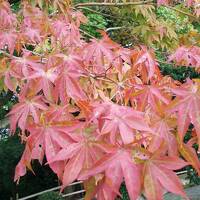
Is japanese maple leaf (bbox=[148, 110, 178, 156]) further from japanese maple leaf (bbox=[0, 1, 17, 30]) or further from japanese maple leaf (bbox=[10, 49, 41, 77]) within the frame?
japanese maple leaf (bbox=[0, 1, 17, 30])

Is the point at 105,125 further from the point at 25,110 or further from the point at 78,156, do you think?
the point at 25,110

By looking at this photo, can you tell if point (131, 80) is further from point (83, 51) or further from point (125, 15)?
point (125, 15)

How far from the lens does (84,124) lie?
141 centimetres

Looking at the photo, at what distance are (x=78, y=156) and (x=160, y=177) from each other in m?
0.27

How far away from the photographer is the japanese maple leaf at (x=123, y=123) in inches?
50.4

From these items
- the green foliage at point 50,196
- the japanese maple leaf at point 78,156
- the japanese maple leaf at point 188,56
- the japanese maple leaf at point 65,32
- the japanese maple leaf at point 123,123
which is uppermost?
the japanese maple leaf at point 123,123

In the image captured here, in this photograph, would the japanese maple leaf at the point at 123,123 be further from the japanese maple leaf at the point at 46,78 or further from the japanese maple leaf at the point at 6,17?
the japanese maple leaf at the point at 6,17

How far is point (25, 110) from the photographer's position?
180cm

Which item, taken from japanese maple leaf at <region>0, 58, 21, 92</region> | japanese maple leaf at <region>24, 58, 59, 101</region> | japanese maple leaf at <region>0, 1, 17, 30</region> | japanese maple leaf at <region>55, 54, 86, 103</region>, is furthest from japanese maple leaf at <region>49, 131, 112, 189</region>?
japanese maple leaf at <region>0, 1, 17, 30</region>

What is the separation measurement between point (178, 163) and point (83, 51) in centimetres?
115

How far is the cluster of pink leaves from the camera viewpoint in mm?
1185

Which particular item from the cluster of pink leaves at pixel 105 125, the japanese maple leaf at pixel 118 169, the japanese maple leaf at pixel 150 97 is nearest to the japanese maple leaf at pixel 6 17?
the cluster of pink leaves at pixel 105 125

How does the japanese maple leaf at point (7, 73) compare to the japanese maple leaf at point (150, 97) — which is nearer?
the japanese maple leaf at point (150, 97)

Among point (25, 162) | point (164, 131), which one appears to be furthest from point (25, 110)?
point (164, 131)
